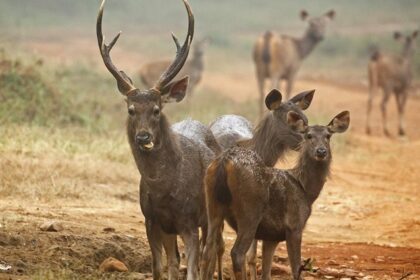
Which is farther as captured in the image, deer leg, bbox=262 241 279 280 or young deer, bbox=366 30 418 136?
young deer, bbox=366 30 418 136

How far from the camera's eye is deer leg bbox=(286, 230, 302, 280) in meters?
8.62

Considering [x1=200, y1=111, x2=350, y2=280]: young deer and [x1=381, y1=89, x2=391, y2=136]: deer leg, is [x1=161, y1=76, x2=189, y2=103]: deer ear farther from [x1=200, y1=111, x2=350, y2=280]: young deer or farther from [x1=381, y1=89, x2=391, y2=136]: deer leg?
[x1=381, y1=89, x2=391, y2=136]: deer leg

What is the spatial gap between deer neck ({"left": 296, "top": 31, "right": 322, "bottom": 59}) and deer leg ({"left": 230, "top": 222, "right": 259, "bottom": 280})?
56.1 feet

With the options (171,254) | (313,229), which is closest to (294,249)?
(171,254)

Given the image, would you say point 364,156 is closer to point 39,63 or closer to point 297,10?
point 39,63

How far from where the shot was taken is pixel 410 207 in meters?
13.9

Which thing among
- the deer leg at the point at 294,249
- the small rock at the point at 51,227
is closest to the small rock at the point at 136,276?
the small rock at the point at 51,227

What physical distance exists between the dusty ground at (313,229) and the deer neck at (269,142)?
1.11 m

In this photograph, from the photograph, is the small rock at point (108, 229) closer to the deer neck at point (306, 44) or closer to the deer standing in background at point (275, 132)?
the deer standing in background at point (275, 132)

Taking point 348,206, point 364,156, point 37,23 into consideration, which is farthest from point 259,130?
point 37,23

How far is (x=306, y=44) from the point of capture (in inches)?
1016

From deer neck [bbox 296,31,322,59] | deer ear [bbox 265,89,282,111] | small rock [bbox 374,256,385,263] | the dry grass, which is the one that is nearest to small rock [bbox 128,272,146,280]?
deer ear [bbox 265,89,282,111]

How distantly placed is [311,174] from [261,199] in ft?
2.51

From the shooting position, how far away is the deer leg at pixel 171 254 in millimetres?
8984
